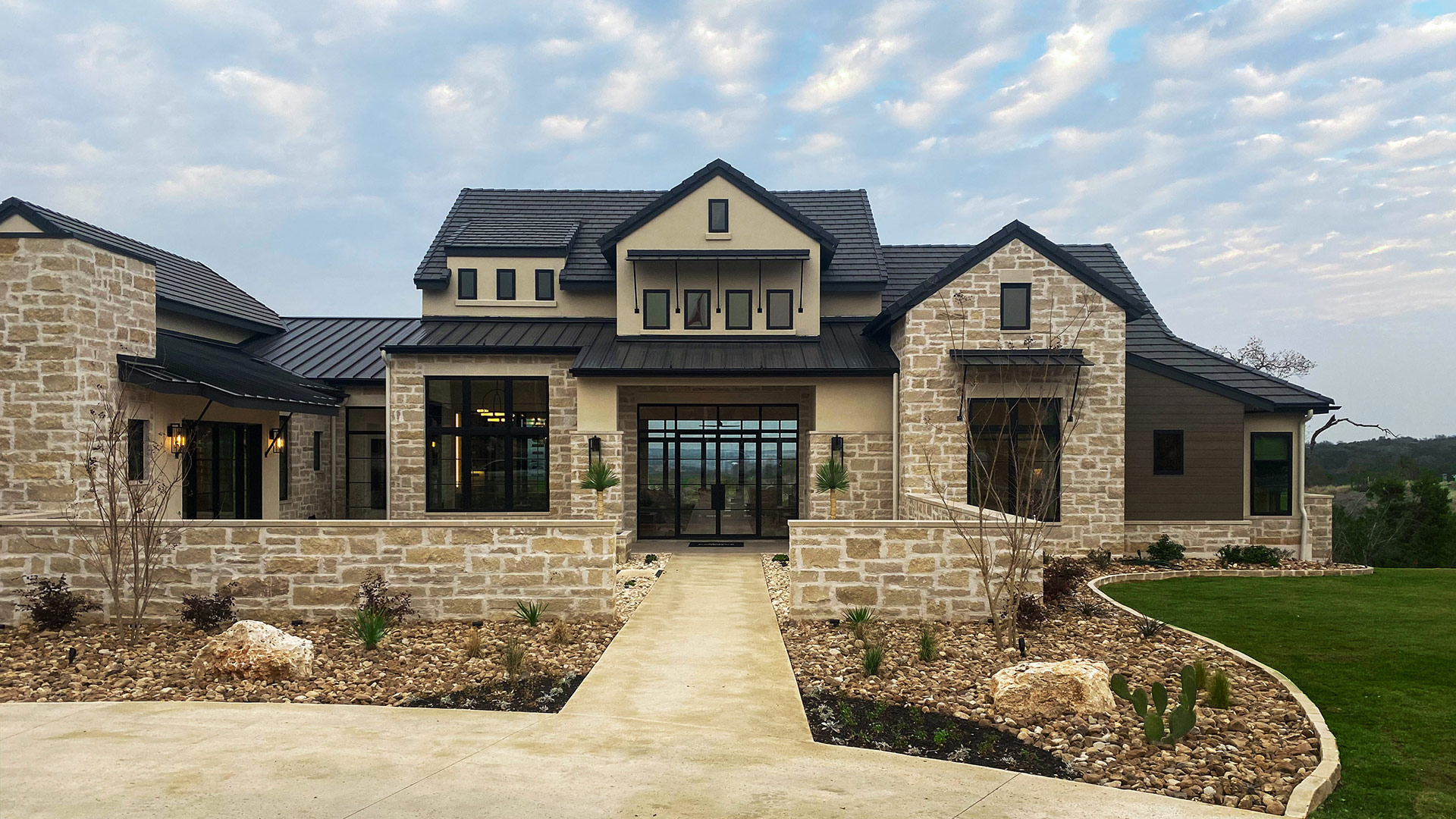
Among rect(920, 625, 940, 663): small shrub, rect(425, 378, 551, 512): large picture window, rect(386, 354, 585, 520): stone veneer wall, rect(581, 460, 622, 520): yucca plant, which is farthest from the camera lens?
rect(425, 378, 551, 512): large picture window

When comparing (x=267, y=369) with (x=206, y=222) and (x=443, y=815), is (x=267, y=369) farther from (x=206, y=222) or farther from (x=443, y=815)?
(x=206, y=222)

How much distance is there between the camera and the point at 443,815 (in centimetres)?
467

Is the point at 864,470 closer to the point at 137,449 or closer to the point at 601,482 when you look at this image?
the point at 601,482

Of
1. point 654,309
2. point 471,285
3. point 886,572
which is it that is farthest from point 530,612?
point 471,285

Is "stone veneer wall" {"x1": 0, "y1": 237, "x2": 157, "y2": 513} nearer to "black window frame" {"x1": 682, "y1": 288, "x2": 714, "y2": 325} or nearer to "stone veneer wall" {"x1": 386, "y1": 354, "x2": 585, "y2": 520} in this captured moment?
"stone veneer wall" {"x1": 386, "y1": 354, "x2": 585, "y2": 520}

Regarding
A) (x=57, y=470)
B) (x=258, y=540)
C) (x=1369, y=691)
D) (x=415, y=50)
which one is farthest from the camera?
(x=415, y=50)

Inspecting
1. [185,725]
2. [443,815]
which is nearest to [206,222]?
[185,725]

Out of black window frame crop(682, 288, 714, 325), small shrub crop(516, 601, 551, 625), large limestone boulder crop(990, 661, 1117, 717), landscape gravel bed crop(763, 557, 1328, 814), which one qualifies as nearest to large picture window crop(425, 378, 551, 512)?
black window frame crop(682, 288, 714, 325)

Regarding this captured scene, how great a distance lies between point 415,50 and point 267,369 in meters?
8.52

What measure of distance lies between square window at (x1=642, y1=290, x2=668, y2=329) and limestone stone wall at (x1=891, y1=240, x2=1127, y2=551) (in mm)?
6041

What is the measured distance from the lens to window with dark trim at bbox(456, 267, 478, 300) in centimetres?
2022

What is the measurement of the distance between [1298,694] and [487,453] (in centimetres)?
1573

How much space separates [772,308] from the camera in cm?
1897

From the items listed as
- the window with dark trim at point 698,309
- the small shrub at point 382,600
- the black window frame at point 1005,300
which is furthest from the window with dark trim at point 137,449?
the black window frame at point 1005,300
